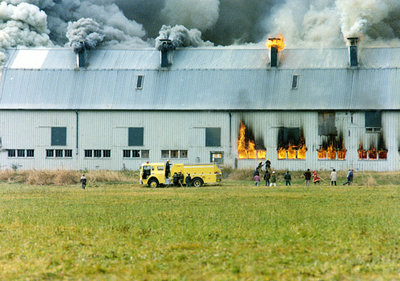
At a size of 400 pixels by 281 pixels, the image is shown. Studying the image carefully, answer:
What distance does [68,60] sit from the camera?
61688 millimetres

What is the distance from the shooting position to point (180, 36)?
208ft

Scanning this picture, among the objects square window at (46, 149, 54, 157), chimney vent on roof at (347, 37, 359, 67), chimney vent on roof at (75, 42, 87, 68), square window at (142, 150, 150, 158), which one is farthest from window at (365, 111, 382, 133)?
square window at (46, 149, 54, 157)

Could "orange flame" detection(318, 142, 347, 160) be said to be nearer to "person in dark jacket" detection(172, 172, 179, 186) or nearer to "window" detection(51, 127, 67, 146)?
"person in dark jacket" detection(172, 172, 179, 186)

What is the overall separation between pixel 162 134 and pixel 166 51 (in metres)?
8.50

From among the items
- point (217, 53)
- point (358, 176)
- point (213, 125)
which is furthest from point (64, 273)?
point (217, 53)

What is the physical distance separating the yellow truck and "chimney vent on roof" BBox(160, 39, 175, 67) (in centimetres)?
1801

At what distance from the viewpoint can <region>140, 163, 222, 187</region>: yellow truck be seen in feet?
146

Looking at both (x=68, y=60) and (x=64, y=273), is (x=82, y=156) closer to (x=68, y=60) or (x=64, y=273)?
(x=68, y=60)

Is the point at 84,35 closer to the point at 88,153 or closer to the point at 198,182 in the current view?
the point at 88,153

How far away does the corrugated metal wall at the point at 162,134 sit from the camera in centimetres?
5600

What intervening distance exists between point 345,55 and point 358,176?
14179mm

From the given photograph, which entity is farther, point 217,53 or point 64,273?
point 217,53

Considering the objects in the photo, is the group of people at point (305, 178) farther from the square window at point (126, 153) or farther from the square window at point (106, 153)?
the square window at point (106, 153)

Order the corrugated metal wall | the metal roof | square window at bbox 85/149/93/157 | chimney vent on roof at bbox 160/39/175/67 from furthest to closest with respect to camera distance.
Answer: chimney vent on roof at bbox 160/39/175/67 → square window at bbox 85/149/93/157 → the metal roof → the corrugated metal wall
